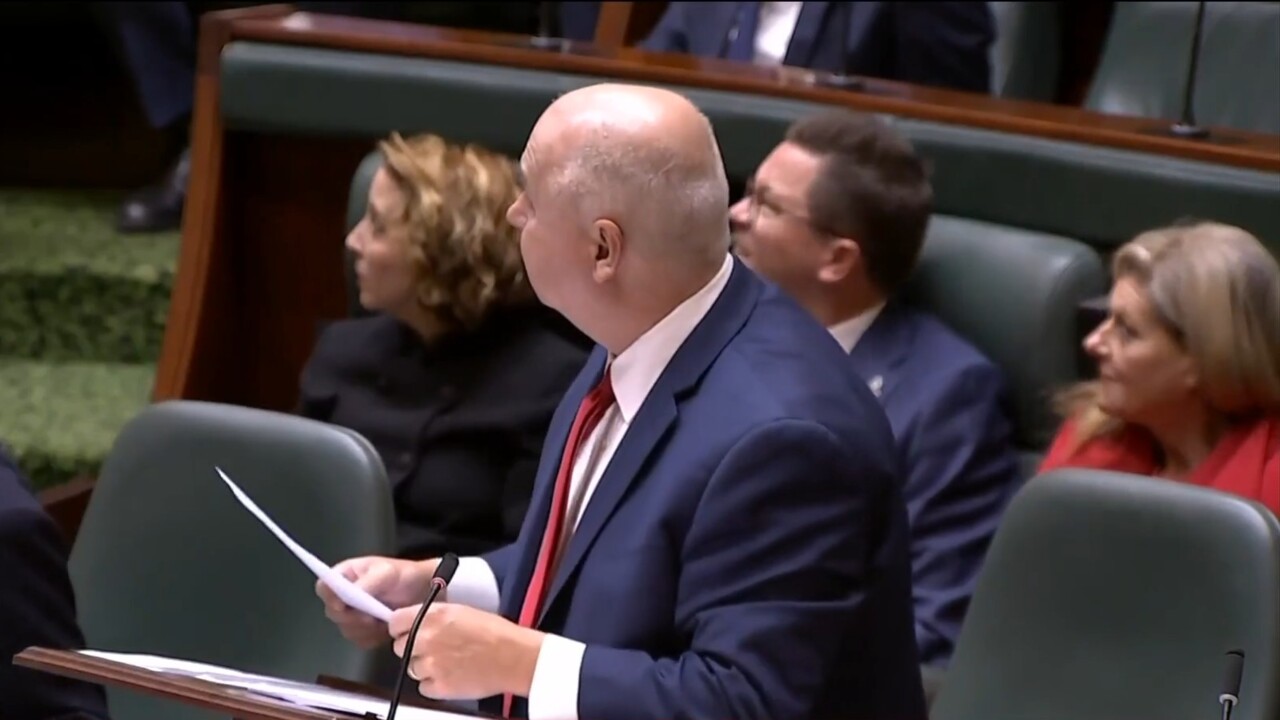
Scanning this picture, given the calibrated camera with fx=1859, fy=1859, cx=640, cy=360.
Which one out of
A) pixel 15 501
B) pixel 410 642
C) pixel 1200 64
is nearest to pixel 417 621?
pixel 410 642

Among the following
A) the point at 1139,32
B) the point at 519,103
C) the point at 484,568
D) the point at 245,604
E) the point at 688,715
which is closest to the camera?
the point at 688,715

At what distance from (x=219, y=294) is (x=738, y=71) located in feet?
2.84

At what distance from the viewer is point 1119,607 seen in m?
1.67

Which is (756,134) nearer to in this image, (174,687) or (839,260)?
(839,260)

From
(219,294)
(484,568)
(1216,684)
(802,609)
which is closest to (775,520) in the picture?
(802,609)

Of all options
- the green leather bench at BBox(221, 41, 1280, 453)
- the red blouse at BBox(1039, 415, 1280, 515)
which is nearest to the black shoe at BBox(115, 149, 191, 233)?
the green leather bench at BBox(221, 41, 1280, 453)

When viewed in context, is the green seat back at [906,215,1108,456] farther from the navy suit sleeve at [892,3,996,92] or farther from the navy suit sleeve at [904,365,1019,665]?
the navy suit sleeve at [892,3,996,92]

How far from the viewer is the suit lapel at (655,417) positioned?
1.35 m

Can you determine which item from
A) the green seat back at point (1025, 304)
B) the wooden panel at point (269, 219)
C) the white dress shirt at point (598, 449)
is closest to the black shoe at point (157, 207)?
the wooden panel at point (269, 219)

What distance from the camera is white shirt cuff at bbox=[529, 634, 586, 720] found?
127 centimetres

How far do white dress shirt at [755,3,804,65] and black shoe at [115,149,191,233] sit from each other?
1.11m

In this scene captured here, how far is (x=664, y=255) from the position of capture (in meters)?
1.34

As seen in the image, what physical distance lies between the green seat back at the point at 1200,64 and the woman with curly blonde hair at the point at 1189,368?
1.96 feet

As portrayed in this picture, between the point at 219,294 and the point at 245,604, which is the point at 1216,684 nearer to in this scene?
the point at 245,604
